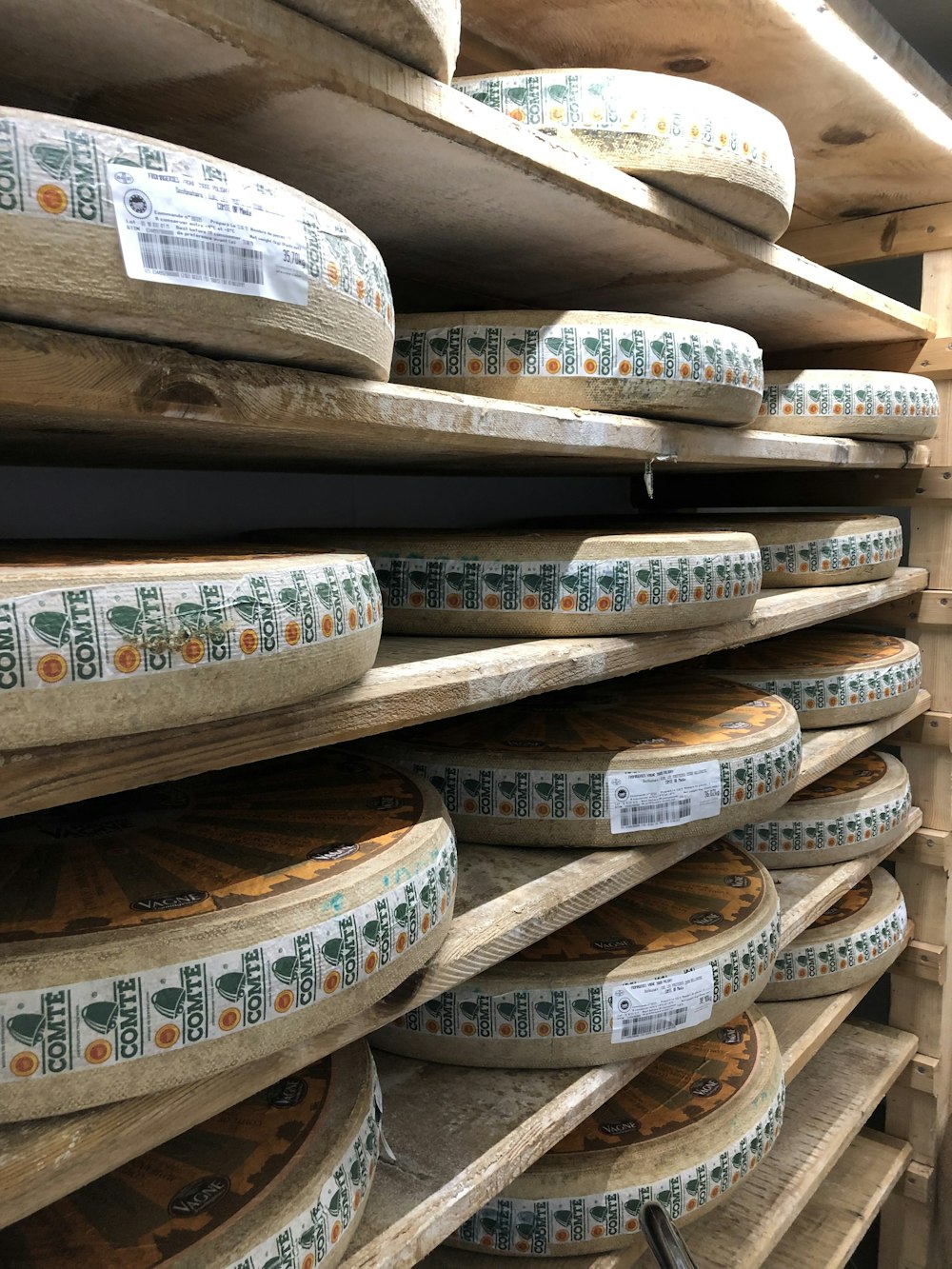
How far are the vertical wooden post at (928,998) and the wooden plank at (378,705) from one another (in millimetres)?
1020

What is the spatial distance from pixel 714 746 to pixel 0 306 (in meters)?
1.02

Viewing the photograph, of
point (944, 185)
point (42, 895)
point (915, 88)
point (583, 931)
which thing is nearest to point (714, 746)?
point (583, 931)

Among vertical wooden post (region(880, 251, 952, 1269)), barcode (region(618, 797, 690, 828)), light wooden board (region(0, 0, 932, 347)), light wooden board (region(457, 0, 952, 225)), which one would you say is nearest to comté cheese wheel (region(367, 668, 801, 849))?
barcode (region(618, 797, 690, 828))

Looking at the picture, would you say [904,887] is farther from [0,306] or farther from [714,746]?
[0,306]

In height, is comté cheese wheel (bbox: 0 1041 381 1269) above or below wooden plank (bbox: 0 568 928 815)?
below

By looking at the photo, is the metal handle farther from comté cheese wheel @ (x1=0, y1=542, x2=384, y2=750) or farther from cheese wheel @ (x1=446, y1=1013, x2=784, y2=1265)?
comté cheese wheel @ (x1=0, y1=542, x2=384, y2=750)

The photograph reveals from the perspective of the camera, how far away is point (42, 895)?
0.75 m

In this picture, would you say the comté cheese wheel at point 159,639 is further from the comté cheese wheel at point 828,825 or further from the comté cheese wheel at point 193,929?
the comté cheese wheel at point 828,825

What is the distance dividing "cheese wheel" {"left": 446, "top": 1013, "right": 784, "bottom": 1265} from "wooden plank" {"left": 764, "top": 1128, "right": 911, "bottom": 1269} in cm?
78

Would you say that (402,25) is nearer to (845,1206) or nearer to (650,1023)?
(650,1023)

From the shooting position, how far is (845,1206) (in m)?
2.19

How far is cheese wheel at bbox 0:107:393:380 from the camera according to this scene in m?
0.55

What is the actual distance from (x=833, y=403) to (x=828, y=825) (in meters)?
0.83

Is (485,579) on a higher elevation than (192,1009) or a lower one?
higher
